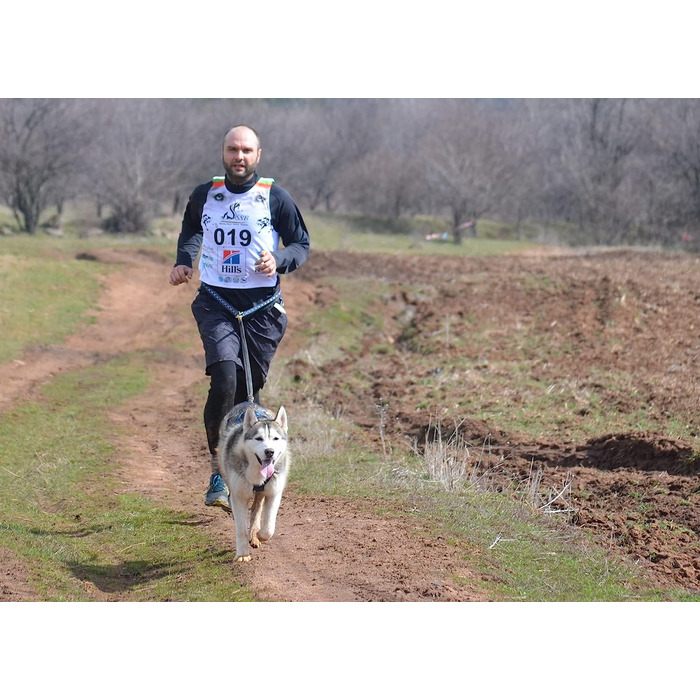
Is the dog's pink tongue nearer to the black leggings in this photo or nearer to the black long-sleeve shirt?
the black leggings

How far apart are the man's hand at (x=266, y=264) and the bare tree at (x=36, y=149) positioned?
34237 mm

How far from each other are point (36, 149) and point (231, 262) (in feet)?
116

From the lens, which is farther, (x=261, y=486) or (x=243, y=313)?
(x=243, y=313)

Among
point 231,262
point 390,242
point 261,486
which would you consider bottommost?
point 261,486

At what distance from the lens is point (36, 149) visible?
128 feet

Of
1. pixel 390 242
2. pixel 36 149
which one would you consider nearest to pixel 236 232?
pixel 36 149

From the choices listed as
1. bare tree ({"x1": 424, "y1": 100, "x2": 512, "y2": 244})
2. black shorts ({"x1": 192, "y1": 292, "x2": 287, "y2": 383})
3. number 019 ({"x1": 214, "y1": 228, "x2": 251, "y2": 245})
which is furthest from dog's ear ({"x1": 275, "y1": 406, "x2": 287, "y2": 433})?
bare tree ({"x1": 424, "y1": 100, "x2": 512, "y2": 244})

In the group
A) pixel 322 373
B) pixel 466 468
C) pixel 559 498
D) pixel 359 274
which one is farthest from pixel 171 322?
pixel 559 498

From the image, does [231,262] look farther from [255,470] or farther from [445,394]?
[445,394]

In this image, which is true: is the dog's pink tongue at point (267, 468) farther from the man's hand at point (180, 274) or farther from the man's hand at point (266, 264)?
the man's hand at point (180, 274)

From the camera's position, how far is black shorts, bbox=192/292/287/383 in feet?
22.6

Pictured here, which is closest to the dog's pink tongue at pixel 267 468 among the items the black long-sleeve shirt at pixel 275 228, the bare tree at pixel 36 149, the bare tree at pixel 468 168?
the black long-sleeve shirt at pixel 275 228

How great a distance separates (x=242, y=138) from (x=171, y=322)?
1478 centimetres

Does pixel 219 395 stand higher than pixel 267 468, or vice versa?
pixel 219 395
